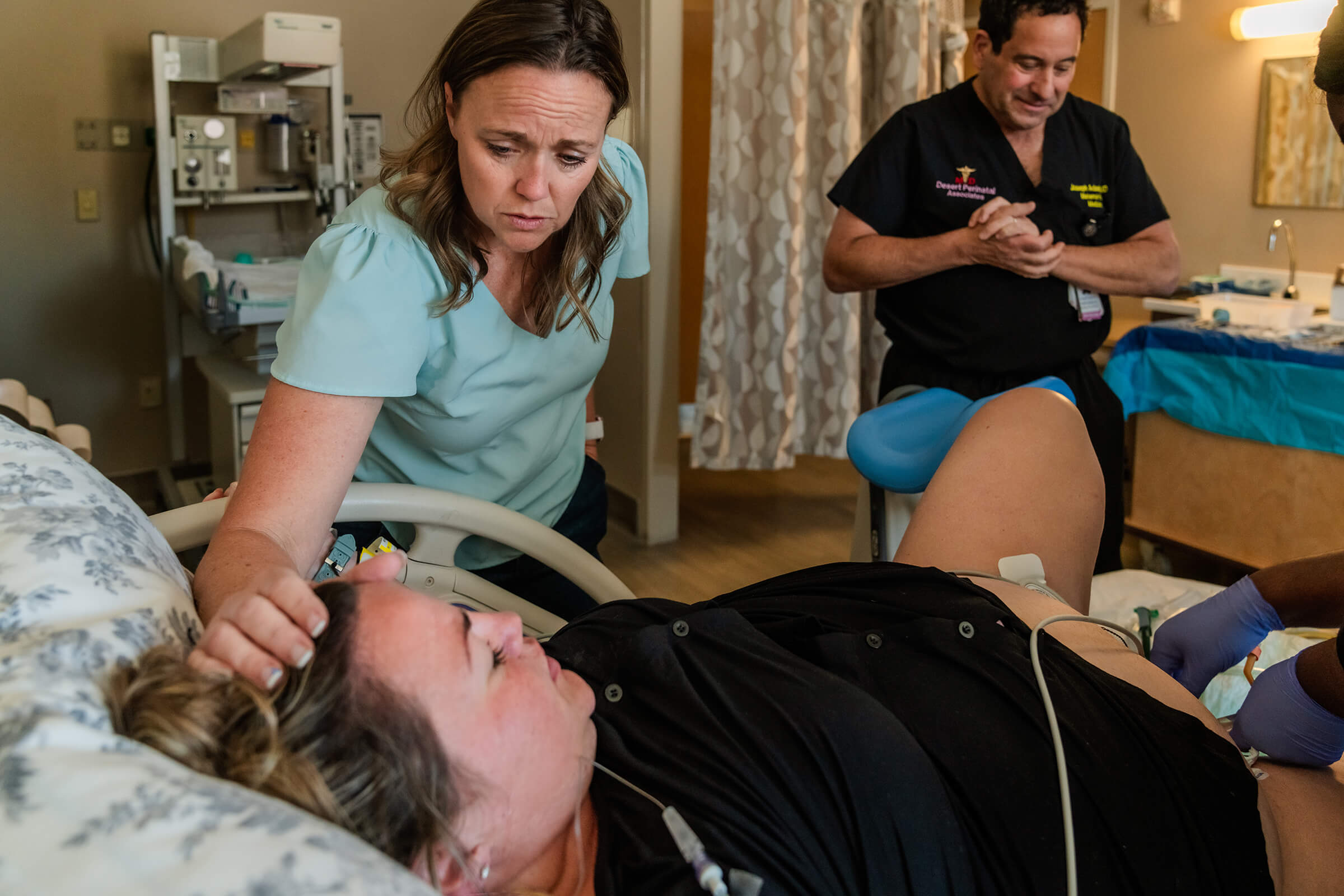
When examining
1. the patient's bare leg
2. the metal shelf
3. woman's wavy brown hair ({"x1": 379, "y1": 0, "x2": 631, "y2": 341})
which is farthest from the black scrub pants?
the metal shelf

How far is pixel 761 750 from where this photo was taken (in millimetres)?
941

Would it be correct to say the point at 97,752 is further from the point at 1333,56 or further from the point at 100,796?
the point at 1333,56

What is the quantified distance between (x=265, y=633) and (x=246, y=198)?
3424mm

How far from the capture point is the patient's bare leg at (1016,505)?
1358 millimetres

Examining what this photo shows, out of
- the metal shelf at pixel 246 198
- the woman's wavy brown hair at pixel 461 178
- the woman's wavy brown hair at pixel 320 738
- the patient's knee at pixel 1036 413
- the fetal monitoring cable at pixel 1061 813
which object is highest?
the metal shelf at pixel 246 198

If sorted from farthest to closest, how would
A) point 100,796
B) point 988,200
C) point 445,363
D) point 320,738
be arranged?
point 988,200
point 445,363
point 320,738
point 100,796

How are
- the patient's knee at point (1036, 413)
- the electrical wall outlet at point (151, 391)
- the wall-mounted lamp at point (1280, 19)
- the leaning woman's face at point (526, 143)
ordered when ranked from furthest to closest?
1. the electrical wall outlet at point (151, 391)
2. the wall-mounted lamp at point (1280, 19)
3. the patient's knee at point (1036, 413)
4. the leaning woman's face at point (526, 143)

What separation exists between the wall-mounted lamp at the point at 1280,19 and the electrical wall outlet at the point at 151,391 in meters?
4.21

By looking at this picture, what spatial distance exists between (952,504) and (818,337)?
2323 millimetres

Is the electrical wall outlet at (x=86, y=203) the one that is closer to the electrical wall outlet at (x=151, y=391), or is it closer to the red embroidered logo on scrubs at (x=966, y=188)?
the electrical wall outlet at (x=151, y=391)

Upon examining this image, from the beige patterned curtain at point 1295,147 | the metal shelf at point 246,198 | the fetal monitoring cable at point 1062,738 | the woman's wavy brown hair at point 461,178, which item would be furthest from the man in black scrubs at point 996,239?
the metal shelf at point 246,198

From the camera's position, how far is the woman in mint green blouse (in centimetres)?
106

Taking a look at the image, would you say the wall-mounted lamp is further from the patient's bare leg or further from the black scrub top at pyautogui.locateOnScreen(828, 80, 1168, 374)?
the patient's bare leg

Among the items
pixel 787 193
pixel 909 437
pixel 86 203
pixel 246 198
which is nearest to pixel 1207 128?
pixel 787 193
